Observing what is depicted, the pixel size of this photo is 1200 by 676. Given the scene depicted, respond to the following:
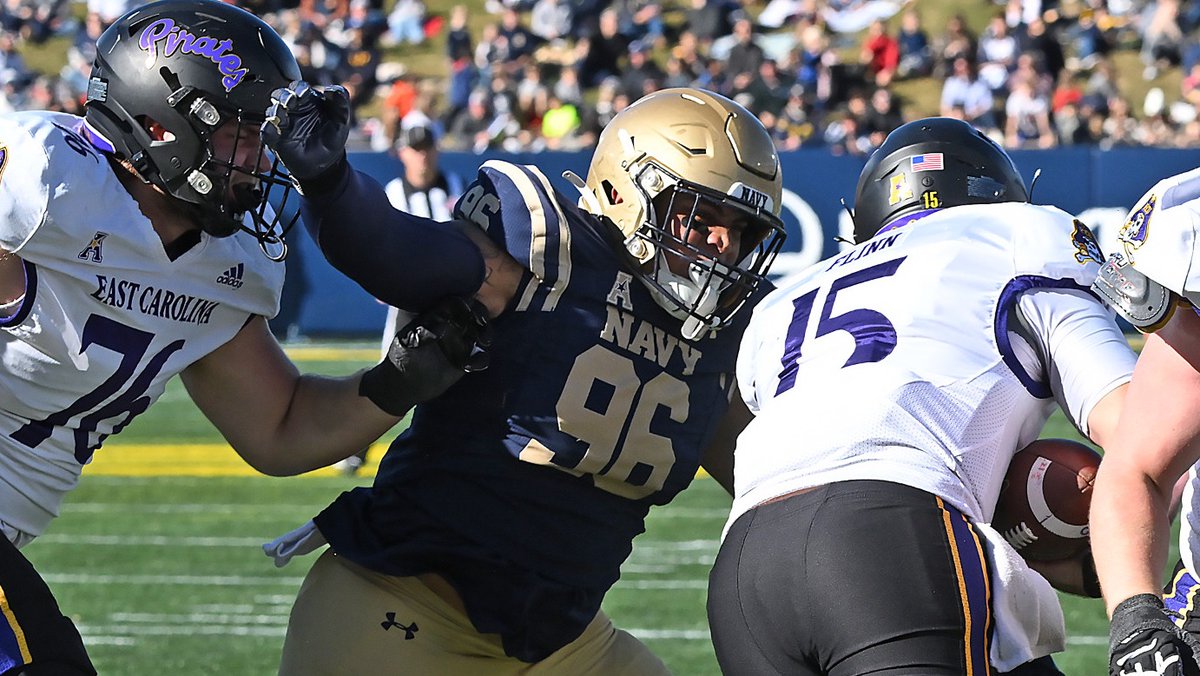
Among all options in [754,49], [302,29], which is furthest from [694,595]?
[302,29]

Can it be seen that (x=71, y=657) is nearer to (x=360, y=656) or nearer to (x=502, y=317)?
(x=360, y=656)

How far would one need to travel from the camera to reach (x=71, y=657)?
249cm

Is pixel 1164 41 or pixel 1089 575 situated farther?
pixel 1164 41

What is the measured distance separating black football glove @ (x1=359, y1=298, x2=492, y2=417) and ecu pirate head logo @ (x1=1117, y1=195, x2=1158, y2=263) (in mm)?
1067

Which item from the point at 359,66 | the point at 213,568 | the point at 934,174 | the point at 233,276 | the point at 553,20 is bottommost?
the point at 359,66

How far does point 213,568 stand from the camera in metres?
6.18

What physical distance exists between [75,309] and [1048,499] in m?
1.67

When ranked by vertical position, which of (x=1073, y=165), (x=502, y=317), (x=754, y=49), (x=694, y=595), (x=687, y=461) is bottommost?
(x=754, y=49)

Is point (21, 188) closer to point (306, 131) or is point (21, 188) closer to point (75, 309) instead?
point (75, 309)

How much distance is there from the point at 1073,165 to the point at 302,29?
31.9ft

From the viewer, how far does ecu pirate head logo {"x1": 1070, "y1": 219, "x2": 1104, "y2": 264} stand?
8.14 ft

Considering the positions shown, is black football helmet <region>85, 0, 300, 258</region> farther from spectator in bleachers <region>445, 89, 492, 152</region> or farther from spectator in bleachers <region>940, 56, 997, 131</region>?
spectator in bleachers <region>940, 56, 997, 131</region>

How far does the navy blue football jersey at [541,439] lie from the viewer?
2.86 meters

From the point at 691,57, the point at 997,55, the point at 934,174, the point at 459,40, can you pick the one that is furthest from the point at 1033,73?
the point at 934,174
